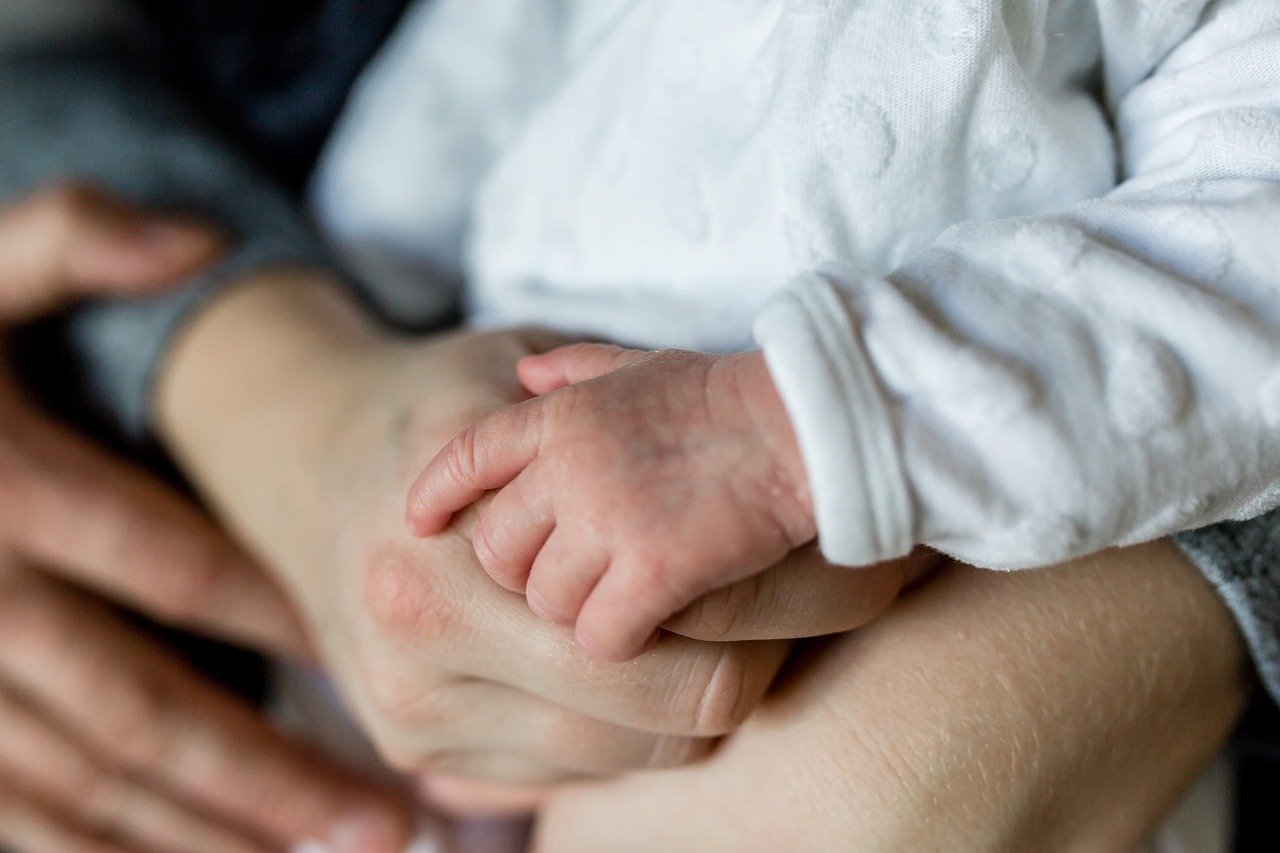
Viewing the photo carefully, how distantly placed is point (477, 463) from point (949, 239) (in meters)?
0.23

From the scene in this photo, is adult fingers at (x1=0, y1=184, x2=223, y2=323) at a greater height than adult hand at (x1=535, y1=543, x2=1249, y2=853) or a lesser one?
greater

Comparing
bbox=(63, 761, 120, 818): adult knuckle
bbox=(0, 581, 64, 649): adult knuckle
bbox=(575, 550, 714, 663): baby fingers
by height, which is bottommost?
bbox=(63, 761, 120, 818): adult knuckle

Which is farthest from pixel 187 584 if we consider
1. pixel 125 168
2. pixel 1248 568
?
pixel 1248 568

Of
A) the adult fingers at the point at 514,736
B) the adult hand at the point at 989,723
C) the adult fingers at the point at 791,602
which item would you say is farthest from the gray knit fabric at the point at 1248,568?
the adult fingers at the point at 514,736

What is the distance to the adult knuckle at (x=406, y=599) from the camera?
513 mm

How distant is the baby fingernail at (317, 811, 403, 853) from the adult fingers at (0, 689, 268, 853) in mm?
66

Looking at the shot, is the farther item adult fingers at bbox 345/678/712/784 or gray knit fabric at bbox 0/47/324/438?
gray knit fabric at bbox 0/47/324/438

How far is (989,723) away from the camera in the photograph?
50cm

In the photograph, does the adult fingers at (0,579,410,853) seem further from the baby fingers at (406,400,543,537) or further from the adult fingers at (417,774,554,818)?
the baby fingers at (406,400,543,537)

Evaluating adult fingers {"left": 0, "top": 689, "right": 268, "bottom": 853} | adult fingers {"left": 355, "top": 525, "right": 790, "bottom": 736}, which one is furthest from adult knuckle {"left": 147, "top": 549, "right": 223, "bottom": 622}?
adult fingers {"left": 355, "top": 525, "right": 790, "bottom": 736}

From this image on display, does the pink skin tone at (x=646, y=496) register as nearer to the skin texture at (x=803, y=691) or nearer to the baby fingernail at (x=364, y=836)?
the skin texture at (x=803, y=691)

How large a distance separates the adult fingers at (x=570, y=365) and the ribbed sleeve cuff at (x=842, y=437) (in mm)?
116

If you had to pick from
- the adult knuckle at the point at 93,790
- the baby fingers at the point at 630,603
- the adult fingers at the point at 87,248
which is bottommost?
the adult knuckle at the point at 93,790

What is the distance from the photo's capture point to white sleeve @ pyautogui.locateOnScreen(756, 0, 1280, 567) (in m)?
0.38
